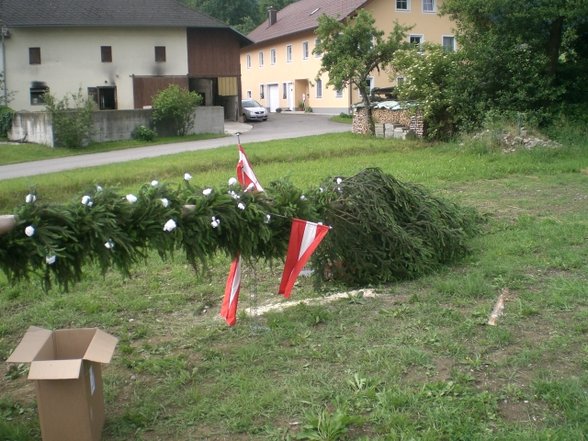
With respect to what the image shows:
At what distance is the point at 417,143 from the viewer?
70.6ft

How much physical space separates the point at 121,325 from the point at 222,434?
92.5 inches

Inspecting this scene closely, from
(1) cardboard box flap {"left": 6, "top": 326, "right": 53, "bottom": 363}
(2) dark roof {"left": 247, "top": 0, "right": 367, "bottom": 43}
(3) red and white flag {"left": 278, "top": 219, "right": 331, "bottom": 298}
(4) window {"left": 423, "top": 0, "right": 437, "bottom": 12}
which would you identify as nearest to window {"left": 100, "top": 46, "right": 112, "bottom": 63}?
(2) dark roof {"left": 247, "top": 0, "right": 367, "bottom": 43}

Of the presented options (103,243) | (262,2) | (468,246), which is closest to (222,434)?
(103,243)

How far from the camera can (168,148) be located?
25.1 m

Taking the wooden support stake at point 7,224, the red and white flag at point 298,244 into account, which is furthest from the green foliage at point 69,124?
the wooden support stake at point 7,224

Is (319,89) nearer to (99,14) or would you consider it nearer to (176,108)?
(99,14)

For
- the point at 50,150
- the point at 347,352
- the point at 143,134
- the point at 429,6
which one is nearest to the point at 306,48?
the point at 429,6

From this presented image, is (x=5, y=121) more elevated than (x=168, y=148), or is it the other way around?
(x=5, y=121)

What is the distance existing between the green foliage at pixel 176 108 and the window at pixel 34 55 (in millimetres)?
9809

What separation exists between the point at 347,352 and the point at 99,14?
115 feet

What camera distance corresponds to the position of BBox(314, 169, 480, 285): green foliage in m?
6.38

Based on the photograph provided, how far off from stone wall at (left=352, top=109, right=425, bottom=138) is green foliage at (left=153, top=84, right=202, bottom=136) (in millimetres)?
7520

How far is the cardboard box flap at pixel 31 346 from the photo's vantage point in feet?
12.4

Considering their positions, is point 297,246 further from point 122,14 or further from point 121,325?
point 122,14
